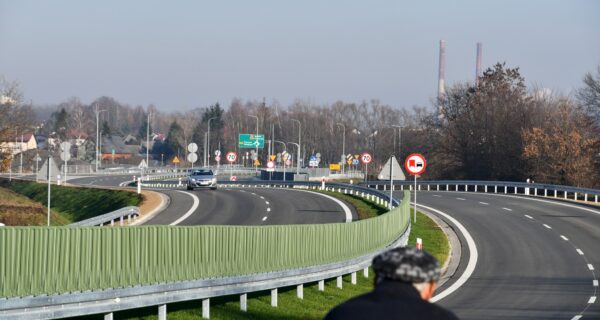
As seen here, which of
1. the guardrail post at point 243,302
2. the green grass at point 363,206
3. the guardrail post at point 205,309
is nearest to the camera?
the guardrail post at point 205,309

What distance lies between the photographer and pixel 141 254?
1517cm

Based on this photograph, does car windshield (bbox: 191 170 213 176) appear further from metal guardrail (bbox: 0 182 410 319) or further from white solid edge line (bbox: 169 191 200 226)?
metal guardrail (bbox: 0 182 410 319)

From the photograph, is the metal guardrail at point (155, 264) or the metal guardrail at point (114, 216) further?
the metal guardrail at point (114, 216)

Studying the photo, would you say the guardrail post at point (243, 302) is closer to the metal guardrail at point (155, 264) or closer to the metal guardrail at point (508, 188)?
the metal guardrail at point (155, 264)

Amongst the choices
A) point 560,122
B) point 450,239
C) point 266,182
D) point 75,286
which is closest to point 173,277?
point 75,286

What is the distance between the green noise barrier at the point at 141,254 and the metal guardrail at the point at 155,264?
14 mm

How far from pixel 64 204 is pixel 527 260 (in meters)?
36.5

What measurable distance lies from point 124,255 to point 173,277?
1222 mm

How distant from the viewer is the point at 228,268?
17375 millimetres

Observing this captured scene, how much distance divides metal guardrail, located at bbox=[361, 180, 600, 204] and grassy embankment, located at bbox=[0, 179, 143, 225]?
22140 millimetres

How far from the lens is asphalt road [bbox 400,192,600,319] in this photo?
21594mm

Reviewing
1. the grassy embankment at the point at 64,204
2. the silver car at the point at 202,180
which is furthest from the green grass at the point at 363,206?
the grassy embankment at the point at 64,204

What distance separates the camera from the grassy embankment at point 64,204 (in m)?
45.1

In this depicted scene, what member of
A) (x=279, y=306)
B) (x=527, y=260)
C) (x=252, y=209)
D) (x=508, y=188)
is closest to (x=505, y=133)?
(x=508, y=188)
